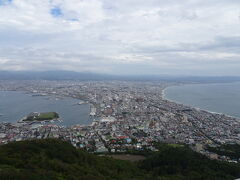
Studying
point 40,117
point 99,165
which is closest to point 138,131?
point 99,165

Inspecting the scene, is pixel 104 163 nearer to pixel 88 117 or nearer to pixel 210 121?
pixel 88 117

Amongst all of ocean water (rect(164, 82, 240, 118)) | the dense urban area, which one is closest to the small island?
the dense urban area

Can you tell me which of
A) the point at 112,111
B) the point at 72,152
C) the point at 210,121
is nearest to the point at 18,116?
the point at 112,111

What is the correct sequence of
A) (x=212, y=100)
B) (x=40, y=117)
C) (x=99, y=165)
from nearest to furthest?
(x=99, y=165)
(x=40, y=117)
(x=212, y=100)

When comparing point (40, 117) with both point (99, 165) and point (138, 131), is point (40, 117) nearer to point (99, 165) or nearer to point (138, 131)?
point (138, 131)

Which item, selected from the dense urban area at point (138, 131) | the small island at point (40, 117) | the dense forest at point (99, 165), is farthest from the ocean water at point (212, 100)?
the small island at point (40, 117)

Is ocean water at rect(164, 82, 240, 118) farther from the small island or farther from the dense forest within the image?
the small island

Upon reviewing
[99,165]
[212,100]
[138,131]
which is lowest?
[138,131]

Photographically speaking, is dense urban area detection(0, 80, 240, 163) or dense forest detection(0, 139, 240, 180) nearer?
dense forest detection(0, 139, 240, 180)
